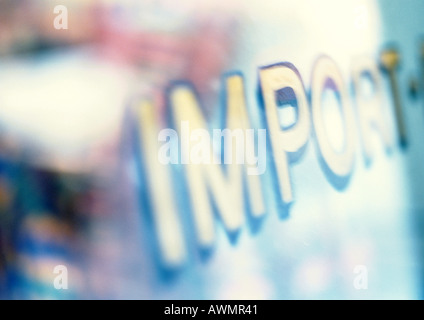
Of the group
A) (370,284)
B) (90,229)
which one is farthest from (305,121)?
(90,229)

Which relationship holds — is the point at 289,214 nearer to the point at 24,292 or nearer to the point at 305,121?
the point at 305,121

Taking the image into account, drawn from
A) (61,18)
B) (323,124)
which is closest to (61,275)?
(61,18)

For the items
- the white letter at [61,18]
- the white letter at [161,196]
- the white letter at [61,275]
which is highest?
the white letter at [61,18]

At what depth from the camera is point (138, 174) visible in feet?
4.23

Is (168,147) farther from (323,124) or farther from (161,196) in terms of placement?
(323,124)

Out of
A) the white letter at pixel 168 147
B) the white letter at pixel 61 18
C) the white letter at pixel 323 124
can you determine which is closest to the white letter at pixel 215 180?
the white letter at pixel 168 147

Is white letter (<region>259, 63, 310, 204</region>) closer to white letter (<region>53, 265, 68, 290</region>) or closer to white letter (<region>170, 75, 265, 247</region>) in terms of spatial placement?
white letter (<region>170, 75, 265, 247</region>)

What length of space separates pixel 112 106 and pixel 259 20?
429 mm

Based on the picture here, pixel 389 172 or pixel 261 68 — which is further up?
pixel 261 68

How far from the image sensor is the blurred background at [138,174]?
4.22ft

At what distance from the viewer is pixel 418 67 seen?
54.8 inches

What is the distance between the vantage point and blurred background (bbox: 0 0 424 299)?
129cm

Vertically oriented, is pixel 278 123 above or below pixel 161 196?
above

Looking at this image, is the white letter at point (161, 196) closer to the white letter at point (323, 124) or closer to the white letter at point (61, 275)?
Result: the white letter at point (61, 275)
